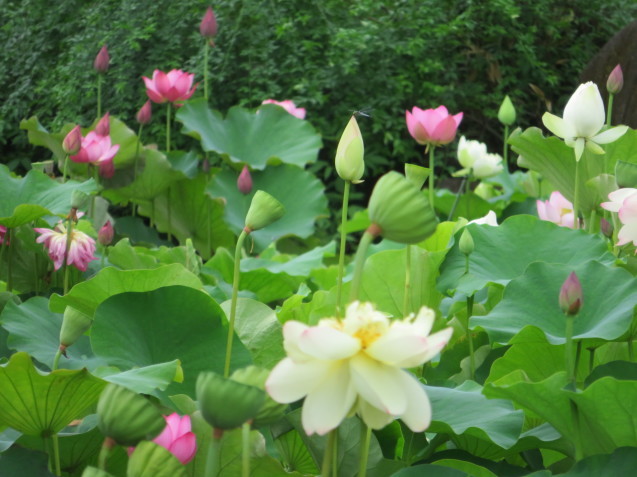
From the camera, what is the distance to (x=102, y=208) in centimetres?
177

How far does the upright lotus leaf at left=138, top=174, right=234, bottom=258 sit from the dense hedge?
52.6 inches

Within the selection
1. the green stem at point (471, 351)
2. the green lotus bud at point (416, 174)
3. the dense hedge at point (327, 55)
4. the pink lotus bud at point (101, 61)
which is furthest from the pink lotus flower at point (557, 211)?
the dense hedge at point (327, 55)

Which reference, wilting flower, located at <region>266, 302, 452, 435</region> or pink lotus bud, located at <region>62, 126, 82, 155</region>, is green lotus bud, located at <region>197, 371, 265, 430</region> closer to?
wilting flower, located at <region>266, 302, 452, 435</region>

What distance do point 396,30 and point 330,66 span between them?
0.51 metres

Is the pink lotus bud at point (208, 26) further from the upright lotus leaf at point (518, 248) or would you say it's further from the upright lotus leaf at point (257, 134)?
the upright lotus leaf at point (518, 248)

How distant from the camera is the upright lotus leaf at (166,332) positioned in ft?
2.37

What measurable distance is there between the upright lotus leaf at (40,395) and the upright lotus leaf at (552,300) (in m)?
0.30

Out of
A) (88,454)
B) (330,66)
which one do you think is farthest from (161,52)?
(88,454)

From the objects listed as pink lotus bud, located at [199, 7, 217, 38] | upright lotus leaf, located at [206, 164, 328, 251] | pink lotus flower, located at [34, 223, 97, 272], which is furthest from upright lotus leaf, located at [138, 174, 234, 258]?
pink lotus flower, located at [34, 223, 97, 272]

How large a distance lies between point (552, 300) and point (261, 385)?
0.35 meters

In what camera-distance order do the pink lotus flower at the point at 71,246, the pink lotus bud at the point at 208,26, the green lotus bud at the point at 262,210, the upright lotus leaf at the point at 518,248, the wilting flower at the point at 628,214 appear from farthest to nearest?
the pink lotus bud at the point at 208,26 < the pink lotus flower at the point at 71,246 < the upright lotus leaf at the point at 518,248 < the wilting flower at the point at 628,214 < the green lotus bud at the point at 262,210

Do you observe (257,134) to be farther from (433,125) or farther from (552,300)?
(552,300)

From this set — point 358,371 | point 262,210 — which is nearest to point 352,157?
point 262,210

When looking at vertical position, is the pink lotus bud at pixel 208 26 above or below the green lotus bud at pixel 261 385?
below
